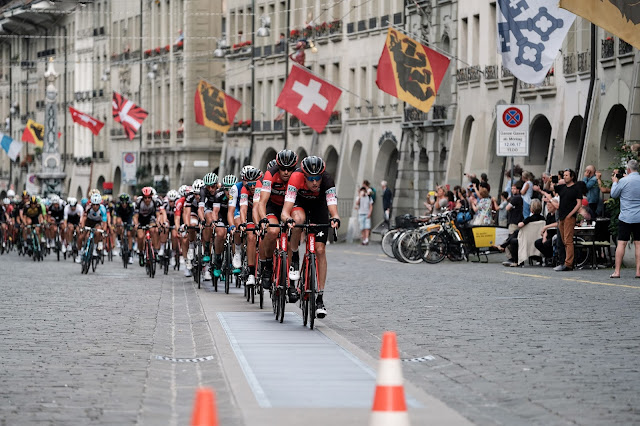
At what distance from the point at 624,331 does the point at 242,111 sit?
6568cm

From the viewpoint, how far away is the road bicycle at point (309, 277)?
16.5 m

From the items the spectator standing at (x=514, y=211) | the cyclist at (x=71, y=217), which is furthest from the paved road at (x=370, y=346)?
the cyclist at (x=71, y=217)

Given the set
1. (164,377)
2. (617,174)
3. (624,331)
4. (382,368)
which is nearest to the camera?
(382,368)

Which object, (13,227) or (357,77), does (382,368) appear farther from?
(357,77)

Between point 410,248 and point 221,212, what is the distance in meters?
8.64

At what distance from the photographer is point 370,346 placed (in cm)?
1482

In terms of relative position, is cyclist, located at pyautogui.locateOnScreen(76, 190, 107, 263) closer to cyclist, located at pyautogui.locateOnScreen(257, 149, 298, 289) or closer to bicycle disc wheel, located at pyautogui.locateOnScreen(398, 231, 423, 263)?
bicycle disc wheel, located at pyautogui.locateOnScreen(398, 231, 423, 263)

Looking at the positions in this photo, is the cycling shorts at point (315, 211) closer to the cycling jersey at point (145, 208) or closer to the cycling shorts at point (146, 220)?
the cycling jersey at point (145, 208)

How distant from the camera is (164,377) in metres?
12.4

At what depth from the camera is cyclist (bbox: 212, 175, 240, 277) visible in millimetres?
25219

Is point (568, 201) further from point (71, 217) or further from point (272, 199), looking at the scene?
point (71, 217)

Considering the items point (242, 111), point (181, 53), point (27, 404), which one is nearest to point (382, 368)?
point (27, 404)

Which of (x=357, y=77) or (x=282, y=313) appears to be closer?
(x=282, y=313)

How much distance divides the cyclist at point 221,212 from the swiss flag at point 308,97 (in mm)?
22403
